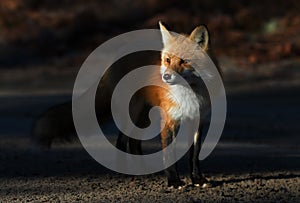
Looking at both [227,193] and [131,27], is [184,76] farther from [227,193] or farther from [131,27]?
[131,27]

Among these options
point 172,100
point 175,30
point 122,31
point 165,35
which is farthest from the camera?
point 122,31

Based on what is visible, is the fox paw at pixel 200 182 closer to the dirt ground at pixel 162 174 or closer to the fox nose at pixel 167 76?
the dirt ground at pixel 162 174

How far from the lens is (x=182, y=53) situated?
7363 millimetres

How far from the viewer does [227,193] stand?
7.47m

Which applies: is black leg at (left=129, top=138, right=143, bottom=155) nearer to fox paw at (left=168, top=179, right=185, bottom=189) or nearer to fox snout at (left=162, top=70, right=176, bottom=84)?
fox paw at (left=168, top=179, right=185, bottom=189)

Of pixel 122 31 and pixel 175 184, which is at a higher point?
pixel 122 31

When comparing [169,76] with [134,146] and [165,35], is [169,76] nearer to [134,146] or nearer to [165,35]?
[165,35]

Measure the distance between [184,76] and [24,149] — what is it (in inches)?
160

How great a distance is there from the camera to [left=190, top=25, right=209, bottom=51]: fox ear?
7.38 metres

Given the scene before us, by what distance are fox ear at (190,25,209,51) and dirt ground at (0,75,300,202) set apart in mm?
1463

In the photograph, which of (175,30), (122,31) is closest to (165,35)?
(175,30)

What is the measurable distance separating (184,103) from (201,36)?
0.68m

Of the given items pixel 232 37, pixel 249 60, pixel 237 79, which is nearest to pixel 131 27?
pixel 232 37

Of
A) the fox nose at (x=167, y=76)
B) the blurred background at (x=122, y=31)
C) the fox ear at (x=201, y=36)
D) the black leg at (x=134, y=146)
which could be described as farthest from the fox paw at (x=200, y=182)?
the blurred background at (x=122, y=31)
